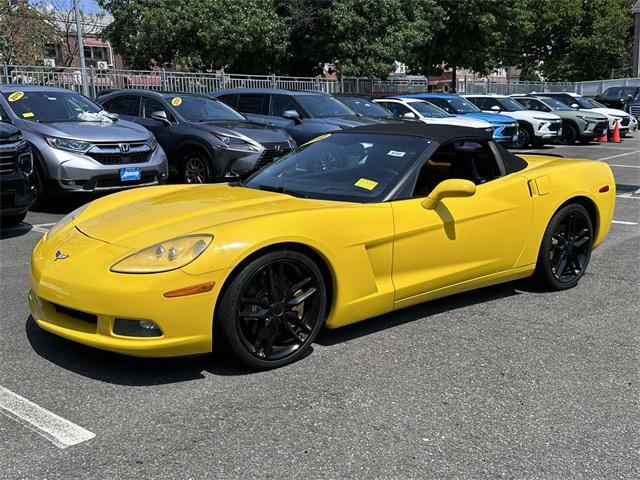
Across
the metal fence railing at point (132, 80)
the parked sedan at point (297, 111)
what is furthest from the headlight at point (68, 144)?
the metal fence railing at point (132, 80)

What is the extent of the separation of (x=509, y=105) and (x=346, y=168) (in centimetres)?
1680

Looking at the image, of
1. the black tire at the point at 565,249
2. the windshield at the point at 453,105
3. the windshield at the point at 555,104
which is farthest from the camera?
the windshield at the point at 555,104

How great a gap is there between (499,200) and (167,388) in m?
2.63

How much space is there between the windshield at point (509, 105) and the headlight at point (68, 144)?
14.7m

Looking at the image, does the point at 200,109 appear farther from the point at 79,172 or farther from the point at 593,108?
the point at 593,108

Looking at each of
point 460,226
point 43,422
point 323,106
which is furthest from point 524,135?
point 43,422

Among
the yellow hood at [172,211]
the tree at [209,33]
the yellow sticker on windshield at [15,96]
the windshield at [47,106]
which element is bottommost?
the yellow hood at [172,211]

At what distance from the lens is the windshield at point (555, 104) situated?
66.9ft

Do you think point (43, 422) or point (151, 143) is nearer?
point (43, 422)

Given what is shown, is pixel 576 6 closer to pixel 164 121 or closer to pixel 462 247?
pixel 164 121

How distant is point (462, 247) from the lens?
4320 millimetres

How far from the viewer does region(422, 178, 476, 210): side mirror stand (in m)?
4.05

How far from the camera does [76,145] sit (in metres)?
8.07

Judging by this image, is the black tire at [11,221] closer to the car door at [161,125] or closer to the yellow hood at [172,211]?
the car door at [161,125]
